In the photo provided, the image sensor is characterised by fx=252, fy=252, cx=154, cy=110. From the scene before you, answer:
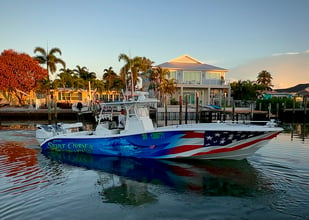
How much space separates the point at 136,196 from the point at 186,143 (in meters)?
3.78

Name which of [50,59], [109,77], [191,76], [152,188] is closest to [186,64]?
[191,76]

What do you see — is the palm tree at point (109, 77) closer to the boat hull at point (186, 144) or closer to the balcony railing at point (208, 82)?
the balcony railing at point (208, 82)

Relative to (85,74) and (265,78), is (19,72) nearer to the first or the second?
(85,74)

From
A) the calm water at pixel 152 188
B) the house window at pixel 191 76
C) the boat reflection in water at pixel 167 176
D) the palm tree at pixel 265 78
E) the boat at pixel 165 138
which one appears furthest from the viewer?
the palm tree at pixel 265 78

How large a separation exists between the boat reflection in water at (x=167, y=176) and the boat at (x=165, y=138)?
15.2 inches

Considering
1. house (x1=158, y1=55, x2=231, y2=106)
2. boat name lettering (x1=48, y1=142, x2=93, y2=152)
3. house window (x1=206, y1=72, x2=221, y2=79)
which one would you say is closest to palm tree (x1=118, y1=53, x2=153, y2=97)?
house (x1=158, y1=55, x2=231, y2=106)

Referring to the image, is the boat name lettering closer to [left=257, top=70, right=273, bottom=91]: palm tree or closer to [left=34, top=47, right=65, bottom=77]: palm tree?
[left=34, top=47, right=65, bottom=77]: palm tree

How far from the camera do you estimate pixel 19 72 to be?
1690 inches

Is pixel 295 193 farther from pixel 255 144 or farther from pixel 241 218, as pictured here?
pixel 255 144

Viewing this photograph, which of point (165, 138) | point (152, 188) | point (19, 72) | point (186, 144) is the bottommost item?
point (152, 188)

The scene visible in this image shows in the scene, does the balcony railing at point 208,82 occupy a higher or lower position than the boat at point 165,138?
higher

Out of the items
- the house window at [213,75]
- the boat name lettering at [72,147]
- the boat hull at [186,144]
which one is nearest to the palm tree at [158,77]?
the house window at [213,75]

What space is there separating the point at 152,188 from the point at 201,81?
3294 centimetres

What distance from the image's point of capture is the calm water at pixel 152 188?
6195 mm
